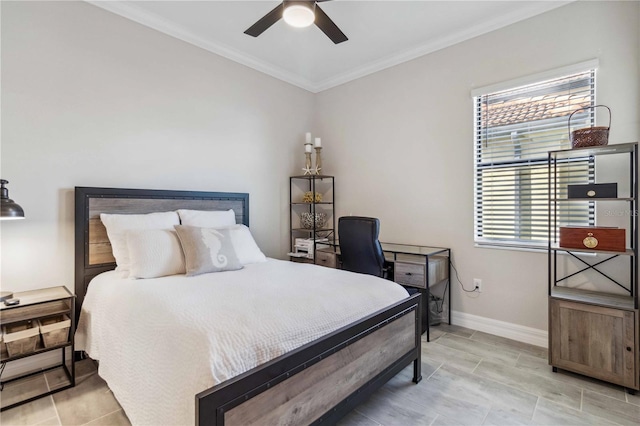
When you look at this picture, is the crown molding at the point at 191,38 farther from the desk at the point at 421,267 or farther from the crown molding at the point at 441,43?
the desk at the point at 421,267

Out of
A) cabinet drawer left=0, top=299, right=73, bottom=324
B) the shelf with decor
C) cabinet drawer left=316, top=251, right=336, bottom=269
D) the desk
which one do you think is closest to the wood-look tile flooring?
cabinet drawer left=0, top=299, right=73, bottom=324

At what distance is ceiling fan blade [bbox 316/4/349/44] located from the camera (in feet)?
7.35

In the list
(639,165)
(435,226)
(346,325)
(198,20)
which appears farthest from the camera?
(435,226)

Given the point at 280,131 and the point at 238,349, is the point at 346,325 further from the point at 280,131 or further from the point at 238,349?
the point at 280,131

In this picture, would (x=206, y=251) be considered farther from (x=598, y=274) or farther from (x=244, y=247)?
(x=598, y=274)

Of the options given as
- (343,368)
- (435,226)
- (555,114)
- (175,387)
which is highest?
(555,114)

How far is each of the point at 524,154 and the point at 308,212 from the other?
2.57 m

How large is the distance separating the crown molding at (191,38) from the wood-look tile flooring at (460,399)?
2.88 metres

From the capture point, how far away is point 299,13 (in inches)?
84.7

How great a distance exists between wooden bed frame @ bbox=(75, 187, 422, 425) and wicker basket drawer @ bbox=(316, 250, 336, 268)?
4.77 ft

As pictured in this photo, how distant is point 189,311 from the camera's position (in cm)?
156

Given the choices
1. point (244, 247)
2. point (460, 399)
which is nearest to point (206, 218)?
point (244, 247)

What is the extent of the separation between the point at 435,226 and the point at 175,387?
2853mm

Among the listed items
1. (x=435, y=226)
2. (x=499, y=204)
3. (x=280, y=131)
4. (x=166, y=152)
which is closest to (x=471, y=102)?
(x=499, y=204)
